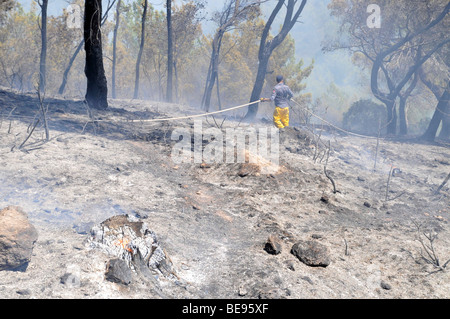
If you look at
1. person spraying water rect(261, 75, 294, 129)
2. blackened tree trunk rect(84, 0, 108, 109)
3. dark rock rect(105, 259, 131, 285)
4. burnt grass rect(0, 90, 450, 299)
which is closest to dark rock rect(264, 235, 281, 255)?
burnt grass rect(0, 90, 450, 299)

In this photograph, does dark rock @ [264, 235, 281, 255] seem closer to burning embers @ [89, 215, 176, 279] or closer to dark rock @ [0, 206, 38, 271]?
burning embers @ [89, 215, 176, 279]

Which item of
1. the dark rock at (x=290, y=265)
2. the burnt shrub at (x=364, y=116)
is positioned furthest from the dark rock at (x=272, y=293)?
the burnt shrub at (x=364, y=116)

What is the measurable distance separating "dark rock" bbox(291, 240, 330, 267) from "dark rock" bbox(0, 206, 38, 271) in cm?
265

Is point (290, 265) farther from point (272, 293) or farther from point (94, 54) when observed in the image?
point (94, 54)

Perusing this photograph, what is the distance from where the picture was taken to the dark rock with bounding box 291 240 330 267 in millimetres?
3514

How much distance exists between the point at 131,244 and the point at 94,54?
6997mm

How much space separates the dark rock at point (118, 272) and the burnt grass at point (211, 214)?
0.17 ft

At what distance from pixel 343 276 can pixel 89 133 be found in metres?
5.68

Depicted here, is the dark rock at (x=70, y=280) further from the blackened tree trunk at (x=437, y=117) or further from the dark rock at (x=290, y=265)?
the blackened tree trunk at (x=437, y=117)

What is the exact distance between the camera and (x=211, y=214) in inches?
188

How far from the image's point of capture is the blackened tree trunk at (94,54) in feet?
26.3

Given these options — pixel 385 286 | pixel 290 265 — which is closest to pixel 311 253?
pixel 290 265

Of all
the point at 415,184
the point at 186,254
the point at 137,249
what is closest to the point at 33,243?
the point at 137,249
